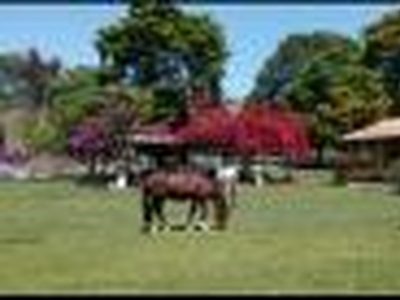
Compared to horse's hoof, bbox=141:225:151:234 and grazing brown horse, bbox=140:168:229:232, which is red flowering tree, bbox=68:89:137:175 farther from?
horse's hoof, bbox=141:225:151:234

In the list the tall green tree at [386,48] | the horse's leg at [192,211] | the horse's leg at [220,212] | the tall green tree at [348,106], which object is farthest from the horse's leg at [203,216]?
the tall green tree at [386,48]

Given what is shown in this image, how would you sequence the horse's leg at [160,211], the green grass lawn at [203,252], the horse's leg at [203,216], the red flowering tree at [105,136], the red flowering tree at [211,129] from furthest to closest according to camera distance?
the red flowering tree at [211,129] → the red flowering tree at [105,136] → the horse's leg at [160,211] → the horse's leg at [203,216] → the green grass lawn at [203,252]

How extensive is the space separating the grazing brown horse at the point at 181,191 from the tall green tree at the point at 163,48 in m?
56.5

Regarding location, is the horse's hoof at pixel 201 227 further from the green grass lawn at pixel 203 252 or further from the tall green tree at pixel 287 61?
the tall green tree at pixel 287 61

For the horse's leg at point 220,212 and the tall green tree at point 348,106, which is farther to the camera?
the tall green tree at point 348,106

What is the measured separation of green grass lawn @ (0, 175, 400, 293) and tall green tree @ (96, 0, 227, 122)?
47417 mm

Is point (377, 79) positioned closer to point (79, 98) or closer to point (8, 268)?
point (79, 98)

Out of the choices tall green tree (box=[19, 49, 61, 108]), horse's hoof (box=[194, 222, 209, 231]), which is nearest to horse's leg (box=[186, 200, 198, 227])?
horse's hoof (box=[194, 222, 209, 231])

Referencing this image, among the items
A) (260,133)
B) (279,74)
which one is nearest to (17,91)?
(279,74)

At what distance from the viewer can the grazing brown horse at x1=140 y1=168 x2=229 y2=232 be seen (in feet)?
95.4

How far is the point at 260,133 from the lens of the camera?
2990 inches

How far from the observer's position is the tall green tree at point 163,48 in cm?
8719

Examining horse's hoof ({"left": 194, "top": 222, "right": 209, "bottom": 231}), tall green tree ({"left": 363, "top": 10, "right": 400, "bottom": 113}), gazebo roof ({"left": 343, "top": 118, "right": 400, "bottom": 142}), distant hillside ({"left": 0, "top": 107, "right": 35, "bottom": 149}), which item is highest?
horse's hoof ({"left": 194, "top": 222, "right": 209, "bottom": 231})

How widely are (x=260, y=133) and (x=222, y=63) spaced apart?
13650 mm
